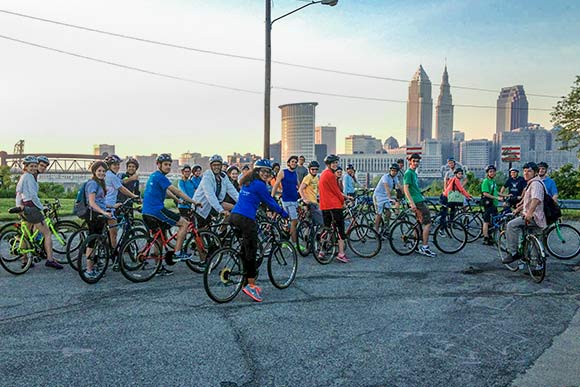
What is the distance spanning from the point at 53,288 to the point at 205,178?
3095 millimetres

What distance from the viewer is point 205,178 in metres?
8.80

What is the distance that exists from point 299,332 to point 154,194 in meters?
3.60

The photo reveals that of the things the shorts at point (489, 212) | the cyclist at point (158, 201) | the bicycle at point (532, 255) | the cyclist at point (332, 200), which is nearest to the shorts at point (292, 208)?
the cyclist at point (332, 200)

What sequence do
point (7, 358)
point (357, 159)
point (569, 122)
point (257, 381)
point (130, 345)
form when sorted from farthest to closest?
1. point (357, 159)
2. point (569, 122)
3. point (130, 345)
4. point (7, 358)
5. point (257, 381)

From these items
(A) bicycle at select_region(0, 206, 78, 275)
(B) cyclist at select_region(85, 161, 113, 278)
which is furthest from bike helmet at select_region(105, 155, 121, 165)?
(A) bicycle at select_region(0, 206, 78, 275)

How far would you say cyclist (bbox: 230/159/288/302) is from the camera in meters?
6.57

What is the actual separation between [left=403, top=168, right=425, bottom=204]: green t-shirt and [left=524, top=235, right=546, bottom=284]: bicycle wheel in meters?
2.39

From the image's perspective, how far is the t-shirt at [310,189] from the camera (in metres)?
10.3

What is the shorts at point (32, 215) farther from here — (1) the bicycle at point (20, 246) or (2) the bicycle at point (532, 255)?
(2) the bicycle at point (532, 255)

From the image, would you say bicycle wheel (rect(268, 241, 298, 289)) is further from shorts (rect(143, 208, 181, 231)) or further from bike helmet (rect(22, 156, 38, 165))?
bike helmet (rect(22, 156, 38, 165))

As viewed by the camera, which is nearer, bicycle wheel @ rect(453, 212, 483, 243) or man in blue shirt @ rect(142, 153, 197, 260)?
man in blue shirt @ rect(142, 153, 197, 260)

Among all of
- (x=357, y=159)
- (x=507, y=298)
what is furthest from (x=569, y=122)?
(x=357, y=159)

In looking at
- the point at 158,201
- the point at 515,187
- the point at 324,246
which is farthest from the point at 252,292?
the point at 515,187

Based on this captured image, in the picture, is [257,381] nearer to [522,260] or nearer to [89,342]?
[89,342]
